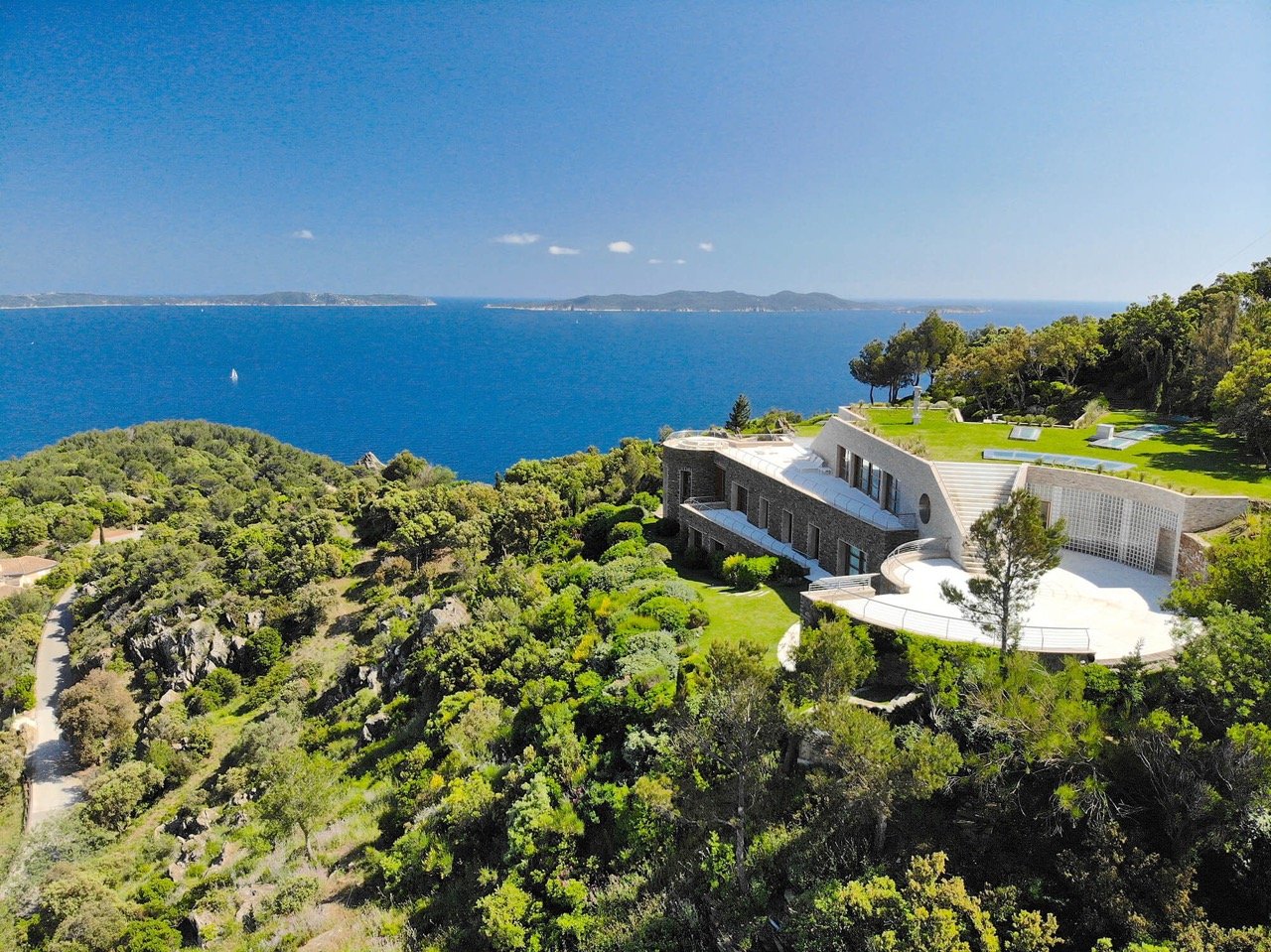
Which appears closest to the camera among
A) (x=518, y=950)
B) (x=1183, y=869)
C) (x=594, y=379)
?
(x=1183, y=869)

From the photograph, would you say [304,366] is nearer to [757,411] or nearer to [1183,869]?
[757,411]

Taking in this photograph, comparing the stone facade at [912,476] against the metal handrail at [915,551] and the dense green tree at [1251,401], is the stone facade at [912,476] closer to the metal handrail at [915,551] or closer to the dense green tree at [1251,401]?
the metal handrail at [915,551]

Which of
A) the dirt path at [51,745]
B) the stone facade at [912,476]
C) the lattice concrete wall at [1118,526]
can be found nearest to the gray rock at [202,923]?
the dirt path at [51,745]

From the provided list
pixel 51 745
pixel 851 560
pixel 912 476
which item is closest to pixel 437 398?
pixel 51 745

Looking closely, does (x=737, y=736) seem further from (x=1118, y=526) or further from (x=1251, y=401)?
(x=1251, y=401)

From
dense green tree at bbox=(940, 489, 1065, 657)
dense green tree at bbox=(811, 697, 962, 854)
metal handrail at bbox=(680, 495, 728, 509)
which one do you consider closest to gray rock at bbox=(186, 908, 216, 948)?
dense green tree at bbox=(811, 697, 962, 854)

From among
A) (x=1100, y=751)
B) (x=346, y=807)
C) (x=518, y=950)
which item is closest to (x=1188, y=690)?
(x=1100, y=751)

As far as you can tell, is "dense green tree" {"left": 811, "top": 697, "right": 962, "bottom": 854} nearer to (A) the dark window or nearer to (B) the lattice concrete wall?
(B) the lattice concrete wall
